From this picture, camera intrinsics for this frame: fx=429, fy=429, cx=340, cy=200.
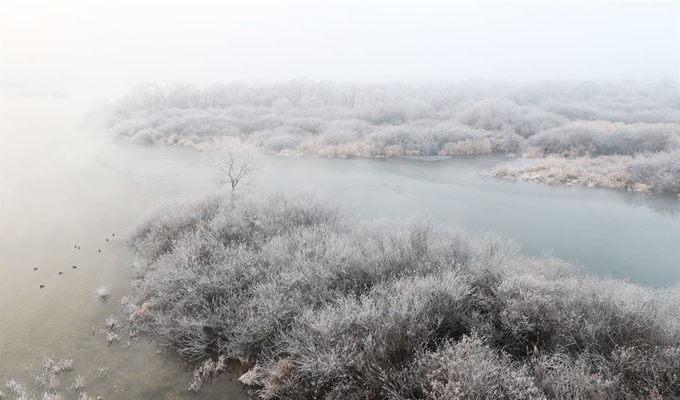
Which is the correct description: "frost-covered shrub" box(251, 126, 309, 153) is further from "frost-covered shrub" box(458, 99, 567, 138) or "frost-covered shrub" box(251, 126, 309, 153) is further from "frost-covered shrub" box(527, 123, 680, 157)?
"frost-covered shrub" box(527, 123, 680, 157)

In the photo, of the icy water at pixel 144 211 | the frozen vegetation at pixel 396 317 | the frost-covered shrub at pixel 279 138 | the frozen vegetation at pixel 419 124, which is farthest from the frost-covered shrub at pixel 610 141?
the frozen vegetation at pixel 396 317

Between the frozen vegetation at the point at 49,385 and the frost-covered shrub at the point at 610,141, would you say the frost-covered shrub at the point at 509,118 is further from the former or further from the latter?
the frozen vegetation at the point at 49,385

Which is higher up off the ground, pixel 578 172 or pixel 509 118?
pixel 509 118

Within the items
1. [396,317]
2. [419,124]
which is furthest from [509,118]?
[396,317]

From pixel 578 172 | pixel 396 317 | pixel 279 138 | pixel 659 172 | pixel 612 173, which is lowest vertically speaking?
pixel 279 138

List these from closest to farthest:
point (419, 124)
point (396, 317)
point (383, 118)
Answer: point (396, 317) < point (419, 124) < point (383, 118)

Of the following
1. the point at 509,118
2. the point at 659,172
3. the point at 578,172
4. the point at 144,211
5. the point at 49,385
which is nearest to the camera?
the point at 49,385

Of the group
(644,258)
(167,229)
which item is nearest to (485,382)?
(644,258)

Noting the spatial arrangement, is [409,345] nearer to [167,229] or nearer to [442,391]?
[442,391]

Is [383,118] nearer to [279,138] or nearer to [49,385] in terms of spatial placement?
[279,138]
